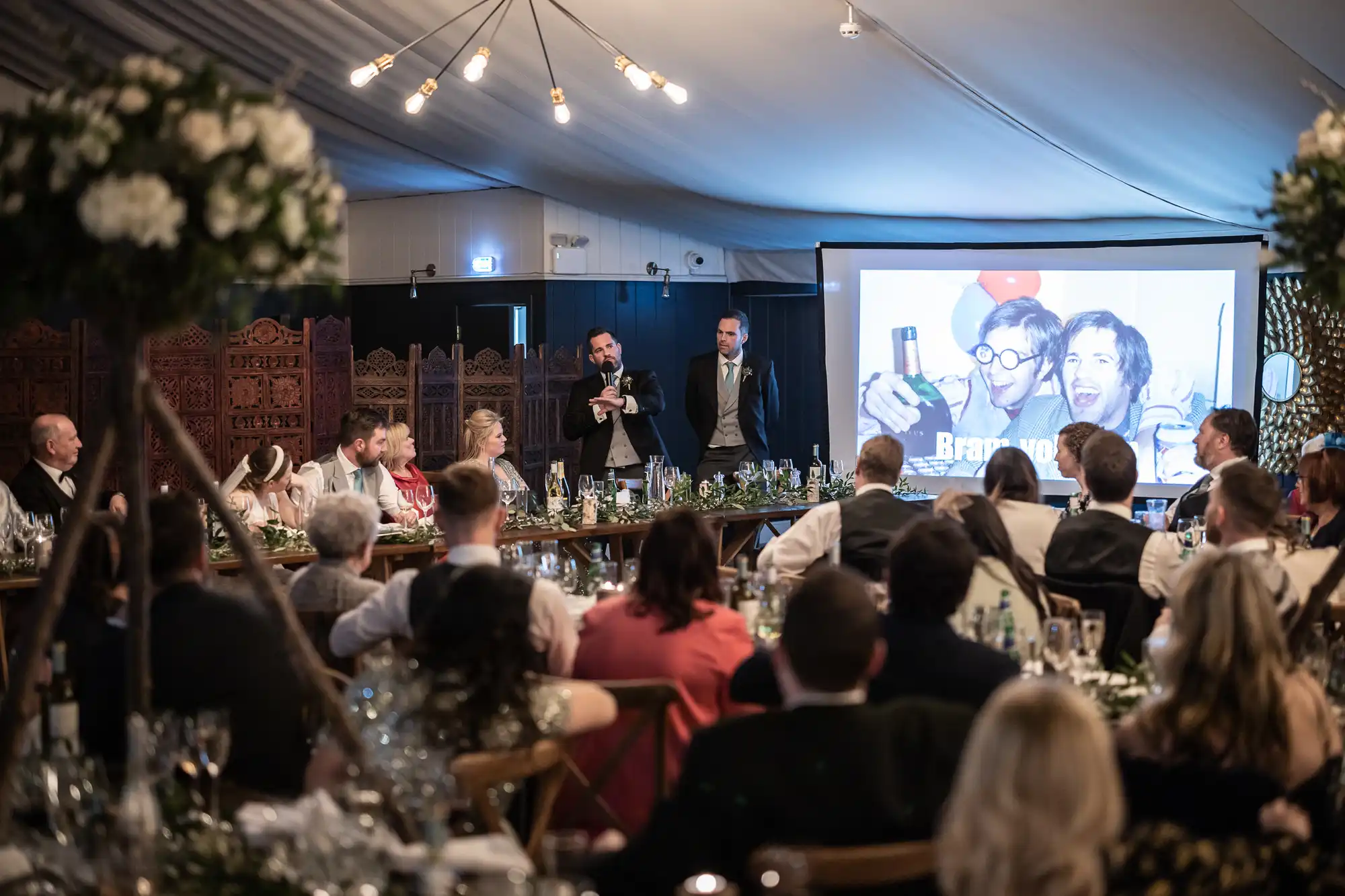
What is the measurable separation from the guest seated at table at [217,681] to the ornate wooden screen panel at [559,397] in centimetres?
793

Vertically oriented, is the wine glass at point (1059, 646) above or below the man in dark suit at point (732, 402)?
below

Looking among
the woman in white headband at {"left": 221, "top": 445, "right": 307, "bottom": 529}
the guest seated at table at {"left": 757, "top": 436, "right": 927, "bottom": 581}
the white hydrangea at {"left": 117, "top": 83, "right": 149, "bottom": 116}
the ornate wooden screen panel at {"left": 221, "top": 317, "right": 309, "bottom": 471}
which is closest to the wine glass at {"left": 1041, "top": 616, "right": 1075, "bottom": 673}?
the guest seated at table at {"left": 757, "top": 436, "right": 927, "bottom": 581}

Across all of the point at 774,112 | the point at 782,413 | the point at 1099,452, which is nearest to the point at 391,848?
the point at 1099,452

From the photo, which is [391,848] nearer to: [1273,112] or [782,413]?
[1273,112]

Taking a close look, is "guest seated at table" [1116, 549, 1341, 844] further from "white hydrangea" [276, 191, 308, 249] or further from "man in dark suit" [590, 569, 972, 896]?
"white hydrangea" [276, 191, 308, 249]

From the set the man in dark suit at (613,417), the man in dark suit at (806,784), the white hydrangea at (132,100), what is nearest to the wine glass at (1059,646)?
the man in dark suit at (806,784)

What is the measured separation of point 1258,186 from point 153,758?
7423mm

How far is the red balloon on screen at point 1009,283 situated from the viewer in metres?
10.1

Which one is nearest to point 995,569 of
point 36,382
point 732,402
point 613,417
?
point 613,417

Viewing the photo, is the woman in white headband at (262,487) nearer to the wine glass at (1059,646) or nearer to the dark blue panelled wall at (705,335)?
the wine glass at (1059,646)

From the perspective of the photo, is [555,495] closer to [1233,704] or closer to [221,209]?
[1233,704]

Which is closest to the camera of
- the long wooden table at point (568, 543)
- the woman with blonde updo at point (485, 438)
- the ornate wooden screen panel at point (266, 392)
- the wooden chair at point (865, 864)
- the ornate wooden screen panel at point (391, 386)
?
the wooden chair at point (865, 864)

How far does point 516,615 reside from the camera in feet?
9.52

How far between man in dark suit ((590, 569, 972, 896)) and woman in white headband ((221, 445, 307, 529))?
4.54 metres
